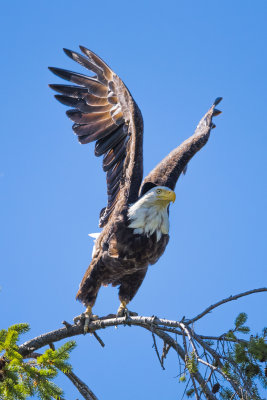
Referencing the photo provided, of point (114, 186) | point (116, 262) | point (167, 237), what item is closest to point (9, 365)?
point (116, 262)

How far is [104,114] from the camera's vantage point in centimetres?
701

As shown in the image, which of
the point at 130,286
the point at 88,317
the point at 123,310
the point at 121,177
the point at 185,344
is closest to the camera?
the point at 185,344

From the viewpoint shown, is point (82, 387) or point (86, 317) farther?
point (86, 317)

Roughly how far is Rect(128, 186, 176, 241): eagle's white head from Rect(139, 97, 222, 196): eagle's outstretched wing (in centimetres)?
34

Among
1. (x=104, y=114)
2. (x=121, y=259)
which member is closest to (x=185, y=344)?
(x=121, y=259)

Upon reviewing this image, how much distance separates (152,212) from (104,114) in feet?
5.64

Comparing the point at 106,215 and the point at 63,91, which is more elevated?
the point at 63,91

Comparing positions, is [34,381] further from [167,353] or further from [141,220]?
[141,220]

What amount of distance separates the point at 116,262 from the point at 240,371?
2.41m

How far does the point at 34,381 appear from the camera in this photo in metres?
3.98

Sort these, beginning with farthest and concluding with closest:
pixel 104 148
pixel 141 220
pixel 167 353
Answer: pixel 104 148 → pixel 141 220 → pixel 167 353

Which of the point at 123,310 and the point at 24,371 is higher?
the point at 123,310

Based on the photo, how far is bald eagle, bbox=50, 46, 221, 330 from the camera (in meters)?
5.77

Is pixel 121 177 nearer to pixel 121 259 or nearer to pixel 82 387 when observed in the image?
pixel 121 259
